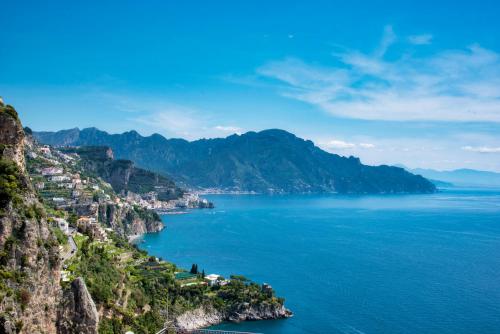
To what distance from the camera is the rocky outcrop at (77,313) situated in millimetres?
25438

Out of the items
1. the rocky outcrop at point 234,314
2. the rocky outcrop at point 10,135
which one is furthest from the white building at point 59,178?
the rocky outcrop at point 10,135

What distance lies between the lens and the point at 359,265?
7156 cm

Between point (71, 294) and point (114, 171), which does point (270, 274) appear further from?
point (114, 171)

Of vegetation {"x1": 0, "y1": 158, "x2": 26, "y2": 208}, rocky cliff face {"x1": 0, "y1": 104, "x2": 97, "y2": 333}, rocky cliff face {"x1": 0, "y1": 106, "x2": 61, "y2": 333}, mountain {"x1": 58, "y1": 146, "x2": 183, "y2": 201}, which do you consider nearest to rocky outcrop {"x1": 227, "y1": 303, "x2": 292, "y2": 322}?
rocky cliff face {"x1": 0, "y1": 104, "x2": 97, "y2": 333}

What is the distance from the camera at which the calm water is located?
47000 mm

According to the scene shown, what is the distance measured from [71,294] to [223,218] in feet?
357

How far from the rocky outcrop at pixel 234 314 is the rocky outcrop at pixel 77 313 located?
1815cm

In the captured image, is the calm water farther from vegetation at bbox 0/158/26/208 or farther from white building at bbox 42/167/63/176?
vegetation at bbox 0/158/26/208

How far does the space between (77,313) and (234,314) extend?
22996 millimetres

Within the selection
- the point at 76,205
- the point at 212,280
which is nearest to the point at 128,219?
the point at 76,205

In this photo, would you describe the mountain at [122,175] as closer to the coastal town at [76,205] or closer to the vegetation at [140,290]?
the coastal town at [76,205]

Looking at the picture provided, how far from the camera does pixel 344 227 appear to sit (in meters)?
117

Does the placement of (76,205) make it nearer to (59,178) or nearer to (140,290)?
(59,178)

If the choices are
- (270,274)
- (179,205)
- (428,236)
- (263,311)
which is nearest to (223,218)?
(179,205)
